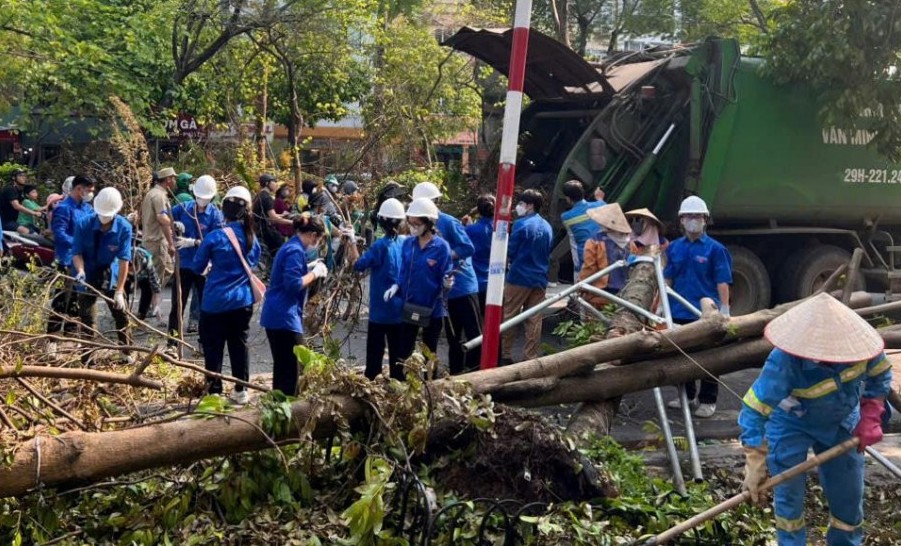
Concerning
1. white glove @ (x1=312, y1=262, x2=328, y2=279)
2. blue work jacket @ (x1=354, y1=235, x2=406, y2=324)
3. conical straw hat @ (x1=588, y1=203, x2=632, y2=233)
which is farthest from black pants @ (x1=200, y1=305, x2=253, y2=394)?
conical straw hat @ (x1=588, y1=203, x2=632, y2=233)

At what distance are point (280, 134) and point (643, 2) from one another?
405 inches

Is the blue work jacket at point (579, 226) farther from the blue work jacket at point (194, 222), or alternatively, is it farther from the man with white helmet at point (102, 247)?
the man with white helmet at point (102, 247)

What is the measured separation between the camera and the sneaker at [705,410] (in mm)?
7633

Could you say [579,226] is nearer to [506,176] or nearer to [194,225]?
[506,176]

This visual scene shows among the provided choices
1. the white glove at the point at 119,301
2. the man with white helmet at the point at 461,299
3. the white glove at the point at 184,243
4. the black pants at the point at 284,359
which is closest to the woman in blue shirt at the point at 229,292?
the black pants at the point at 284,359

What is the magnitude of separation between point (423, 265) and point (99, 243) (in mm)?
2844

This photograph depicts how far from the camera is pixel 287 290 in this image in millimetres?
6879

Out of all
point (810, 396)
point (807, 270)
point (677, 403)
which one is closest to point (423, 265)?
point (677, 403)

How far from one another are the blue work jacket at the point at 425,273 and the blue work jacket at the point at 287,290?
74 centimetres

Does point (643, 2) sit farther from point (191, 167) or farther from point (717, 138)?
point (717, 138)

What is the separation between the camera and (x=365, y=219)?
12.4 m

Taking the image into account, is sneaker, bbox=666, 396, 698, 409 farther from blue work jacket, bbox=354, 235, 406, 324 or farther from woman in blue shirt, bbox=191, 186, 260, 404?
woman in blue shirt, bbox=191, 186, 260, 404

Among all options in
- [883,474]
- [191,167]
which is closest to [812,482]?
[883,474]

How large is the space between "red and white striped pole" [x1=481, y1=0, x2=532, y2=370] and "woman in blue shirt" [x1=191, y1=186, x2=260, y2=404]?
1.95 meters
